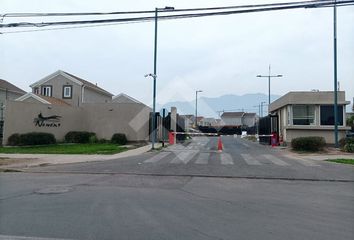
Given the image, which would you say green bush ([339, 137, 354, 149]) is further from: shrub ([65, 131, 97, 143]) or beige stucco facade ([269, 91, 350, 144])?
shrub ([65, 131, 97, 143])

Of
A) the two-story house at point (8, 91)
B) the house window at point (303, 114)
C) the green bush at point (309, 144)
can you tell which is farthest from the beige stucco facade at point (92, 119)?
the two-story house at point (8, 91)

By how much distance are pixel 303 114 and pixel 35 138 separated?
67.9 feet

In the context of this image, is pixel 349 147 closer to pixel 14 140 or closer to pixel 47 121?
pixel 47 121

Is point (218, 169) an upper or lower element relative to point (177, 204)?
upper

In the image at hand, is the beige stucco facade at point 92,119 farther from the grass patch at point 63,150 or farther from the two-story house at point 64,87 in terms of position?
the two-story house at point 64,87

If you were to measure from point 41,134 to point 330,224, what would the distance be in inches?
1013

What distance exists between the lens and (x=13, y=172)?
1484 cm

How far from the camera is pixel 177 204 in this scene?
8.35m

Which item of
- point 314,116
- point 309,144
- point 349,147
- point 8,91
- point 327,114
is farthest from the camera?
point 8,91

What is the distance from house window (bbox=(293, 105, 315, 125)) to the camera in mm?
29016

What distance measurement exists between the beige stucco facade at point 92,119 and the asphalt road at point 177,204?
15.9 m

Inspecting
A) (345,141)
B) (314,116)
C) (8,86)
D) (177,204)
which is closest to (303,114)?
(314,116)

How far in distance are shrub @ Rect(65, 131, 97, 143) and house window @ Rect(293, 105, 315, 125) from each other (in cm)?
1653

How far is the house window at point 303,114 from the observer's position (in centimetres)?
2902
